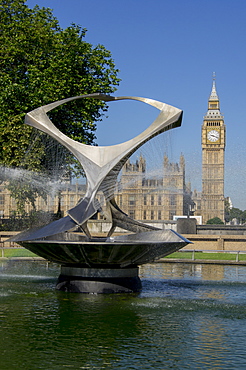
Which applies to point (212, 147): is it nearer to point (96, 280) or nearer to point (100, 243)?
point (96, 280)

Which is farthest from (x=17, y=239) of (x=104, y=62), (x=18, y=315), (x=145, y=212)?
(x=145, y=212)

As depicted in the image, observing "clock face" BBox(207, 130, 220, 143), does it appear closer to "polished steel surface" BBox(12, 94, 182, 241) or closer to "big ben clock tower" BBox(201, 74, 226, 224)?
"big ben clock tower" BBox(201, 74, 226, 224)

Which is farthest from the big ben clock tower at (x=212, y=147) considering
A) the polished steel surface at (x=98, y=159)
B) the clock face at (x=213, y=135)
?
the polished steel surface at (x=98, y=159)

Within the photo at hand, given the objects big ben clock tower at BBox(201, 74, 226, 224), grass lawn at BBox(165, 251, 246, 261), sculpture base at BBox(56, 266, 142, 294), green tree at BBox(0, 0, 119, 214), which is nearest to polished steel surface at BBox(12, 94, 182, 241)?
sculpture base at BBox(56, 266, 142, 294)

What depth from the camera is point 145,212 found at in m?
105

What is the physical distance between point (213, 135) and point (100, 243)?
479ft

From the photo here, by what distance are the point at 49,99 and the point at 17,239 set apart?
1467 centimetres

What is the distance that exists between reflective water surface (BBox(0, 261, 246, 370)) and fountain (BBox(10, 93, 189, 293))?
410mm

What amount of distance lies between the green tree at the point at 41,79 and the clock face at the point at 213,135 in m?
126

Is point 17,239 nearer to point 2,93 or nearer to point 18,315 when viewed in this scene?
point 18,315

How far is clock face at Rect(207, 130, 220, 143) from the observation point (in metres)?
155

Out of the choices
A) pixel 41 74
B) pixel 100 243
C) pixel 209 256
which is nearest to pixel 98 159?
pixel 100 243

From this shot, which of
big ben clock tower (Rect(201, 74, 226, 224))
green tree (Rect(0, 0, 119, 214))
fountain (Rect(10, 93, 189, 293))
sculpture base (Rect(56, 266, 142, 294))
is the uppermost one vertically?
big ben clock tower (Rect(201, 74, 226, 224))

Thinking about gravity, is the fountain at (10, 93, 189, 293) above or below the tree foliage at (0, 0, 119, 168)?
below
